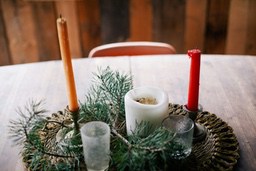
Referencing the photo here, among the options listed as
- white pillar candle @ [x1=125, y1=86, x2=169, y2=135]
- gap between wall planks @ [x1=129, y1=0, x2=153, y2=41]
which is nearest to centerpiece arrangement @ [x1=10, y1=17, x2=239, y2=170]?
white pillar candle @ [x1=125, y1=86, x2=169, y2=135]

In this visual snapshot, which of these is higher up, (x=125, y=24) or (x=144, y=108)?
(x=144, y=108)

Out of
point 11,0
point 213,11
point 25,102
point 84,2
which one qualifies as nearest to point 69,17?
point 84,2

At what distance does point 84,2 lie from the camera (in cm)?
230

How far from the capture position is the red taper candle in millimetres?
766

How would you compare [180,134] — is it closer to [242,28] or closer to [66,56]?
[66,56]

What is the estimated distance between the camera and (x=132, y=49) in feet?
5.29

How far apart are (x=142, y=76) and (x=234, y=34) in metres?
1.27

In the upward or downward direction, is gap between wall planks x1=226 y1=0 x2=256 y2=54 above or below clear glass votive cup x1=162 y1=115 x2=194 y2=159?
below

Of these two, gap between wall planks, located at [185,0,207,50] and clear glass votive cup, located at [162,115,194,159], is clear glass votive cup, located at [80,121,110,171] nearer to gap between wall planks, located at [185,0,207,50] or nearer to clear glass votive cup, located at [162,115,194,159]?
clear glass votive cup, located at [162,115,194,159]

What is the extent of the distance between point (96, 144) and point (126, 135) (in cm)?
13

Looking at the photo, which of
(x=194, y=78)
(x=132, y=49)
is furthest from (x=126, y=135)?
(x=132, y=49)

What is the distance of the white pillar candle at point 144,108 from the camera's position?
76 cm

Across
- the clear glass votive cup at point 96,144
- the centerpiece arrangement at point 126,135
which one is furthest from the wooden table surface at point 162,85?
the clear glass votive cup at point 96,144

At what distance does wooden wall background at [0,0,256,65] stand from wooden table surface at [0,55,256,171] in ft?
3.17
